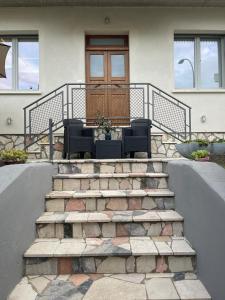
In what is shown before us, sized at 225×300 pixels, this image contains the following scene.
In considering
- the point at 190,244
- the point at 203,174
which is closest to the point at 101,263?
the point at 190,244

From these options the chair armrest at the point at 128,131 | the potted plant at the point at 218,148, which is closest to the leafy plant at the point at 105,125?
the chair armrest at the point at 128,131

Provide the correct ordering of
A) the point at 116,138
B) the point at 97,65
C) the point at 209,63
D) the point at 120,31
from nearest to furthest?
1. the point at 116,138
2. the point at 120,31
3. the point at 97,65
4. the point at 209,63

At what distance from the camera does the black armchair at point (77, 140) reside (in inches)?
214

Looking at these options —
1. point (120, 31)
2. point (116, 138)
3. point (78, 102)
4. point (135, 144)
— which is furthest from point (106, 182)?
point (120, 31)

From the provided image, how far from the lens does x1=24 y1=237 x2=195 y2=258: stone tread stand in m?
2.61

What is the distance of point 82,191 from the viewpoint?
12.5 ft

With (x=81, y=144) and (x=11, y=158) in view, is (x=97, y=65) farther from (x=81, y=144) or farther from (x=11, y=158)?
(x=11, y=158)

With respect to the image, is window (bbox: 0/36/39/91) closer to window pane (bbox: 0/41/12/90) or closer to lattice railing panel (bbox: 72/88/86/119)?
window pane (bbox: 0/41/12/90)

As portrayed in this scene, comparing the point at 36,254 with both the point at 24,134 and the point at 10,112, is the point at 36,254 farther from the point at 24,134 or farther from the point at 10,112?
the point at 10,112

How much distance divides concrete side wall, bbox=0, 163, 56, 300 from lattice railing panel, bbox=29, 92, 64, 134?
12.1 feet

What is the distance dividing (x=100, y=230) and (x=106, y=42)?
18.9 ft

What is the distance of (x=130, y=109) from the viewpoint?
711 cm

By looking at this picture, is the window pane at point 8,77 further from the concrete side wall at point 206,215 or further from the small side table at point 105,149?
the concrete side wall at point 206,215

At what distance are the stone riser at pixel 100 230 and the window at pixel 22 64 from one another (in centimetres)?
507
